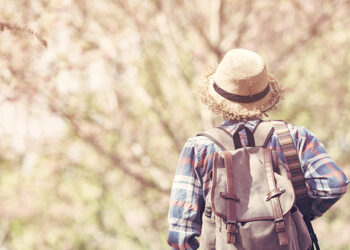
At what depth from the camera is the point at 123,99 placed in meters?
5.72

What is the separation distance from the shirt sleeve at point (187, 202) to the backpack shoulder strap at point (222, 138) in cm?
9

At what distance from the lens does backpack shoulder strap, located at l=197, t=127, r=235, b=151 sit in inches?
70.6

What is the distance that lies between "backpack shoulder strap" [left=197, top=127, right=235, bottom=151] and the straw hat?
0.40 ft

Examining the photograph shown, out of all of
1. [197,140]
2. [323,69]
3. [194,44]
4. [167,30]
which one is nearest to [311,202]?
[197,140]

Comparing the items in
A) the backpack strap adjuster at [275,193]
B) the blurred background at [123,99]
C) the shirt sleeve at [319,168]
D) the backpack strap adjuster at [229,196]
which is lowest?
the backpack strap adjuster at [229,196]

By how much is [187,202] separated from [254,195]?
0.99 feet

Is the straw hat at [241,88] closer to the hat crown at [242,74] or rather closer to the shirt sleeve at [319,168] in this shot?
the hat crown at [242,74]

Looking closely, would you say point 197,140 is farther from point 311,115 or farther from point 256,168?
point 311,115

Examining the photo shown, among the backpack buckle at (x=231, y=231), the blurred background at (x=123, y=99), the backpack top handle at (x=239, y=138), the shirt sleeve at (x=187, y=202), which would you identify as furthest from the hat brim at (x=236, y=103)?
the blurred background at (x=123, y=99)

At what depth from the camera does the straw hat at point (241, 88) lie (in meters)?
1.93

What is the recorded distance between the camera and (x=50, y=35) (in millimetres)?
4523

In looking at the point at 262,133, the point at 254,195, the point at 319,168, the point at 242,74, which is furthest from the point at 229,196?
the point at 242,74

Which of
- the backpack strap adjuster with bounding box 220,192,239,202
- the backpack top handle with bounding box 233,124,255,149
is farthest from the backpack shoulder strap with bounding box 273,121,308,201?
the backpack strap adjuster with bounding box 220,192,239,202

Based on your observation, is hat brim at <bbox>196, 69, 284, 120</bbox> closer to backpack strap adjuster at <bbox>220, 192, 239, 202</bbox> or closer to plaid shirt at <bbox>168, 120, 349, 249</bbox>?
plaid shirt at <bbox>168, 120, 349, 249</bbox>
